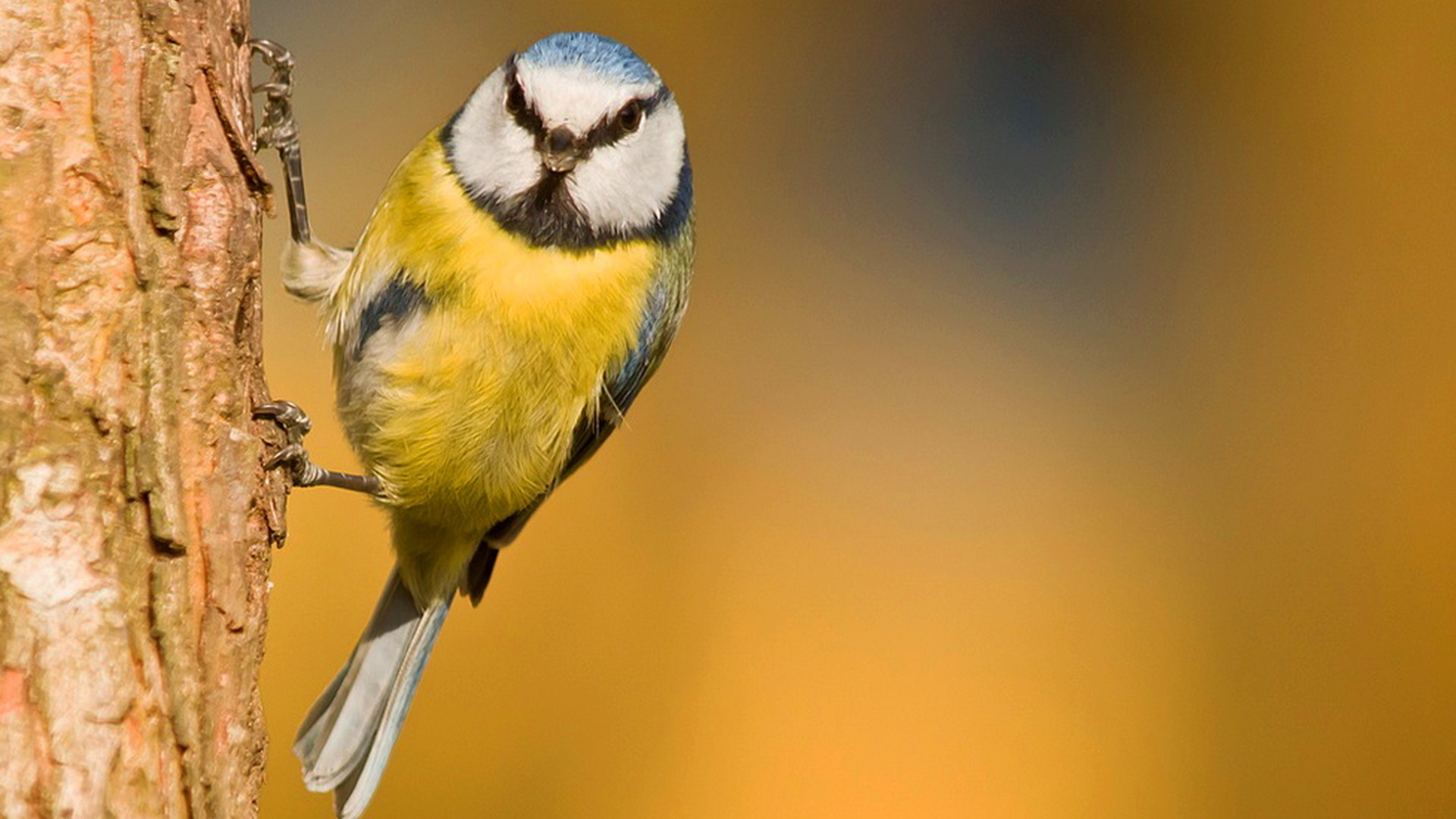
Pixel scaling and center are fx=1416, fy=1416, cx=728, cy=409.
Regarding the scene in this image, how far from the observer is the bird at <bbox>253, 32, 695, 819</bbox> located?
2.07 meters

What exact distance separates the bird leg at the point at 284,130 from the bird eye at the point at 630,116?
58cm

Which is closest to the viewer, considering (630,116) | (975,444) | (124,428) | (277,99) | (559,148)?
(124,428)

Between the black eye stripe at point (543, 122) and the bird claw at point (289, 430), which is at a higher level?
the black eye stripe at point (543, 122)

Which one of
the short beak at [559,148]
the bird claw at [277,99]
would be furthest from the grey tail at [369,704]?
the short beak at [559,148]

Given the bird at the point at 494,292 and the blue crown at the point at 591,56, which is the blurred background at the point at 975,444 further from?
the blue crown at the point at 591,56

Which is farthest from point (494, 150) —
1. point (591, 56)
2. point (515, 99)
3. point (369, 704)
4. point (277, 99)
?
point (369, 704)

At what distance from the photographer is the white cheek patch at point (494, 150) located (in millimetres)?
2072

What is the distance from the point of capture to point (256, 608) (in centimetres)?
157

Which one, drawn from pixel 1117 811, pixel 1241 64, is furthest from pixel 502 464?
pixel 1241 64

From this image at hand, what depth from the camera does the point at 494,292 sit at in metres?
2.06

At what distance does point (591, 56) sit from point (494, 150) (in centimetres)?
20

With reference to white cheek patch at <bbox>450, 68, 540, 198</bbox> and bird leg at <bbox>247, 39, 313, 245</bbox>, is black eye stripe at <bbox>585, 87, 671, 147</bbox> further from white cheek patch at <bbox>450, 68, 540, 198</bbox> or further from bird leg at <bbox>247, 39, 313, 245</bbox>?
bird leg at <bbox>247, 39, 313, 245</bbox>

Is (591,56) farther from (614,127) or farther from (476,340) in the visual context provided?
(476,340)

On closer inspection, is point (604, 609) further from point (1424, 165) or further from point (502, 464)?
point (1424, 165)
